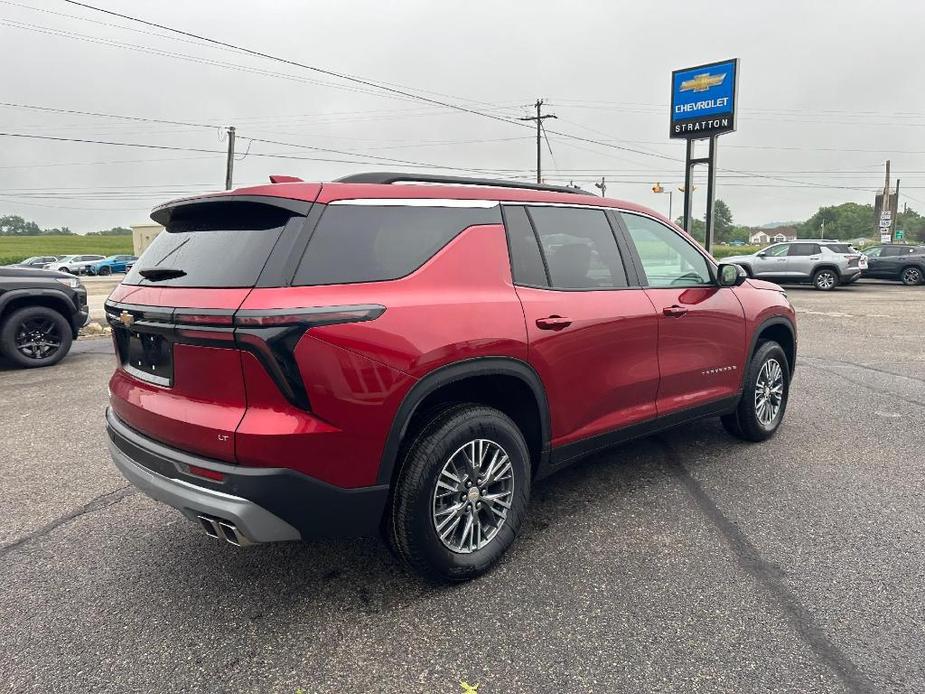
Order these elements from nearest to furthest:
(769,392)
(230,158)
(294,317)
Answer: (294,317) < (769,392) < (230,158)

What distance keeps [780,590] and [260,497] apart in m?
2.18

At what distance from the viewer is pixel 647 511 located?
3.49 meters

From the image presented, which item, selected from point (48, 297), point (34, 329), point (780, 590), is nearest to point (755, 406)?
point (780, 590)

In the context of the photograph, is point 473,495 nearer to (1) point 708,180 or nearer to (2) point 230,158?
(1) point 708,180

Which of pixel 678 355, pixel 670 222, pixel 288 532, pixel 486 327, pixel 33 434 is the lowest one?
pixel 33 434

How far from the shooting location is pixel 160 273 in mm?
2688

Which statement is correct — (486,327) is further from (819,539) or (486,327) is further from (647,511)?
(819,539)

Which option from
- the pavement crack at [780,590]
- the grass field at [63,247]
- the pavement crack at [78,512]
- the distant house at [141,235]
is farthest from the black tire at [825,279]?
the grass field at [63,247]

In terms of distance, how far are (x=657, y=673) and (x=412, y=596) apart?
1033 millimetres

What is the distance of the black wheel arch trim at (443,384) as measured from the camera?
2455mm

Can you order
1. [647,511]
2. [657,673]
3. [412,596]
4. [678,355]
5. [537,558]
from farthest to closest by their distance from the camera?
[678,355] < [647,511] < [537,558] < [412,596] < [657,673]

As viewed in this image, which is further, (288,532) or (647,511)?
(647,511)

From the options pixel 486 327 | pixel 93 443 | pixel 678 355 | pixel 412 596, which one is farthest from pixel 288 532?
pixel 93 443

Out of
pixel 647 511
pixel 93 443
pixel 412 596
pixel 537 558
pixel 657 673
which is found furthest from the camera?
pixel 93 443
